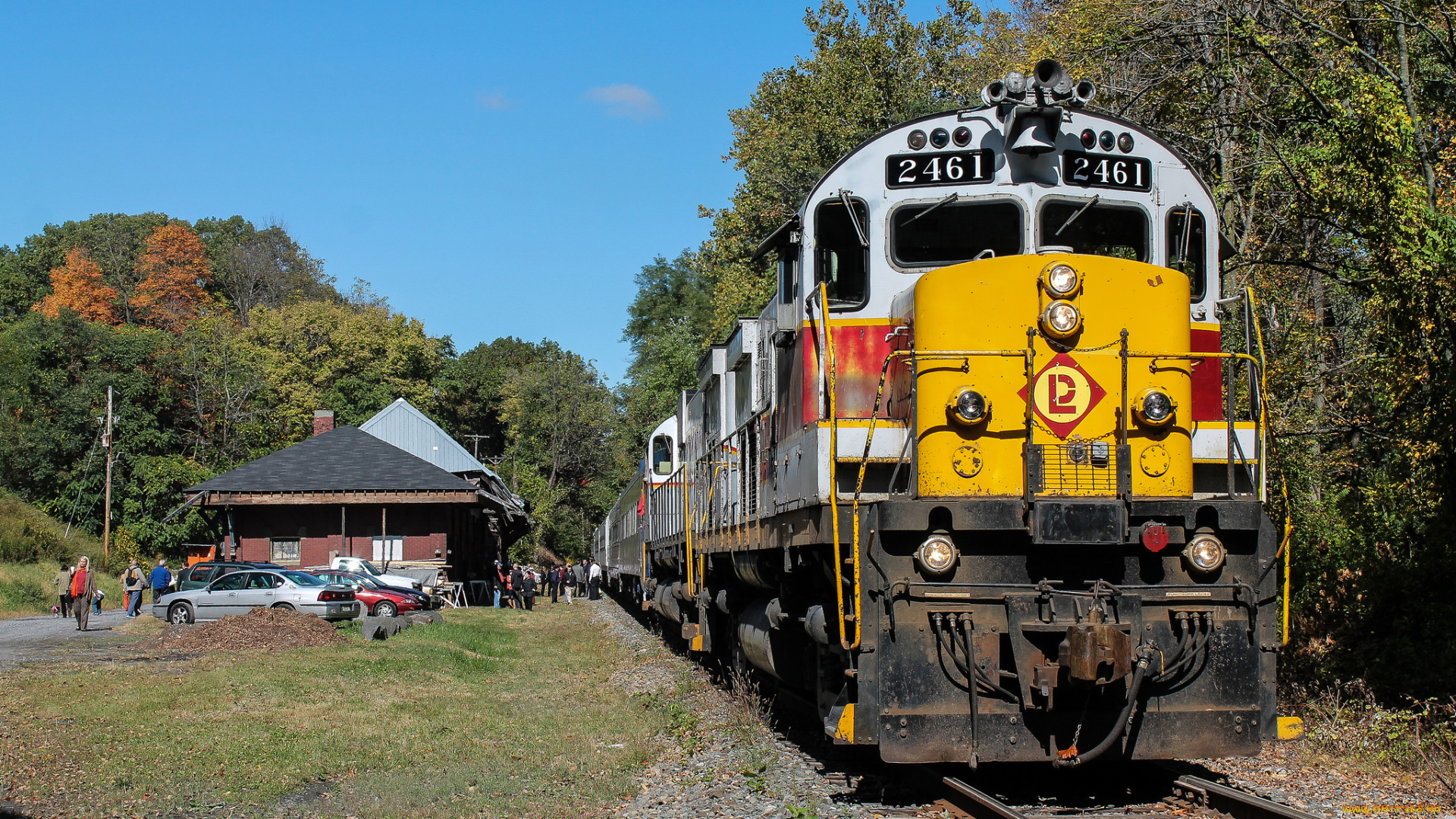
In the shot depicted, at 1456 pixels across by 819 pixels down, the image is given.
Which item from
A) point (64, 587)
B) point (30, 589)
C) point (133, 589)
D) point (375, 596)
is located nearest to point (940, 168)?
point (375, 596)

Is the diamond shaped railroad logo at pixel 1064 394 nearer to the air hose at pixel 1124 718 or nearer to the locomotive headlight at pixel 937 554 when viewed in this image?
A: the locomotive headlight at pixel 937 554

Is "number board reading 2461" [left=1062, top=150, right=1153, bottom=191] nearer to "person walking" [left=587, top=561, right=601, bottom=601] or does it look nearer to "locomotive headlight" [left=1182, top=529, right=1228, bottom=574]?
"locomotive headlight" [left=1182, top=529, right=1228, bottom=574]

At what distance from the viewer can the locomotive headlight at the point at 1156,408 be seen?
703cm

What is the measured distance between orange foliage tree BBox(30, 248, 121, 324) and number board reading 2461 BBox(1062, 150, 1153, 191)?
82.4 meters

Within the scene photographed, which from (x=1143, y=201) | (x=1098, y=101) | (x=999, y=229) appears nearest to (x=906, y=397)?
(x=999, y=229)

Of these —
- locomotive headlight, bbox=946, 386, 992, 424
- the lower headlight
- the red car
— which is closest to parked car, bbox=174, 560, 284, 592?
the red car

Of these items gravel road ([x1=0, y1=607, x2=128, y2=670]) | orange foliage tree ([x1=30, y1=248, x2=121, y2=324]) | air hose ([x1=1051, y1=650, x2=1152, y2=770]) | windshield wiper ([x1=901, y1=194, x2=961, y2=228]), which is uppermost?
orange foliage tree ([x1=30, y1=248, x2=121, y2=324])

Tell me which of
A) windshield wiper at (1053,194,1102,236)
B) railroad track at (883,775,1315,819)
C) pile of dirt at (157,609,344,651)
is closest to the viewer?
railroad track at (883,775,1315,819)

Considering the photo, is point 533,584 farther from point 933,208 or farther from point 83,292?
point 83,292

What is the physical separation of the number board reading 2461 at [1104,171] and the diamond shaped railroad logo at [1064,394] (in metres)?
1.42

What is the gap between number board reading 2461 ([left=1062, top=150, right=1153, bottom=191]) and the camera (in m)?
7.79

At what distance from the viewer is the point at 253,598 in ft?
82.3

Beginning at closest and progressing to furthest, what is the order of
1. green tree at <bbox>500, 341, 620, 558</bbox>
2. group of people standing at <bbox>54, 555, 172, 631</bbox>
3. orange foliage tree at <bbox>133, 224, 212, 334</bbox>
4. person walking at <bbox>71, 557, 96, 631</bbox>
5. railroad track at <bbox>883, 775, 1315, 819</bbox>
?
railroad track at <bbox>883, 775, 1315, 819</bbox> < person walking at <bbox>71, 557, 96, 631</bbox> < group of people standing at <bbox>54, 555, 172, 631</bbox> < orange foliage tree at <bbox>133, 224, 212, 334</bbox> < green tree at <bbox>500, 341, 620, 558</bbox>

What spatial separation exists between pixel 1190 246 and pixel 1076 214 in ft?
3.09
